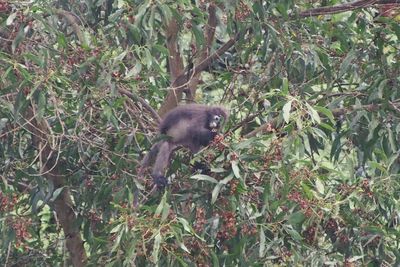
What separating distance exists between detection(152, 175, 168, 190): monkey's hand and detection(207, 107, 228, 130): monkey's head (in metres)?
0.88

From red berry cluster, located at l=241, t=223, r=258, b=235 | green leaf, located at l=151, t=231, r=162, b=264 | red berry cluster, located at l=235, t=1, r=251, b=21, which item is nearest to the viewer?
green leaf, located at l=151, t=231, r=162, b=264

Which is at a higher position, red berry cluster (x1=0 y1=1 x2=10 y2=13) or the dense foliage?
red berry cluster (x1=0 y1=1 x2=10 y2=13)

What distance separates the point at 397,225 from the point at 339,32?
1411 mm

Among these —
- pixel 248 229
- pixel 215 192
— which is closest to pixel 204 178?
pixel 215 192

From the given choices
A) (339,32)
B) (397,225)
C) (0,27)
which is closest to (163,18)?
(0,27)

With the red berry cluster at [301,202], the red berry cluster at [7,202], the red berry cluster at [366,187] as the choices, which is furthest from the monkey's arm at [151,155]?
the red berry cluster at [366,187]

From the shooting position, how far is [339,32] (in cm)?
656

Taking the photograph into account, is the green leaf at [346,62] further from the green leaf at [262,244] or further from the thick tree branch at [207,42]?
the green leaf at [262,244]

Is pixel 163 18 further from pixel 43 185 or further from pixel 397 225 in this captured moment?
pixel 397 225

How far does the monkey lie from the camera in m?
6.50

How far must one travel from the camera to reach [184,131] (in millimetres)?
6957

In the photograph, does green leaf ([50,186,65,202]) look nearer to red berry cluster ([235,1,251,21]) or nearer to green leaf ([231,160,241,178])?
green leaf ([231,160,241,178])

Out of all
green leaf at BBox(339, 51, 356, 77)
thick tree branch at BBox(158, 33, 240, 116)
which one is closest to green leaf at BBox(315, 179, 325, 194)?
green leaf at BBox(339, 51, 356, 77)

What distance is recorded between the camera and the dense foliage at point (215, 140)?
551 cm
